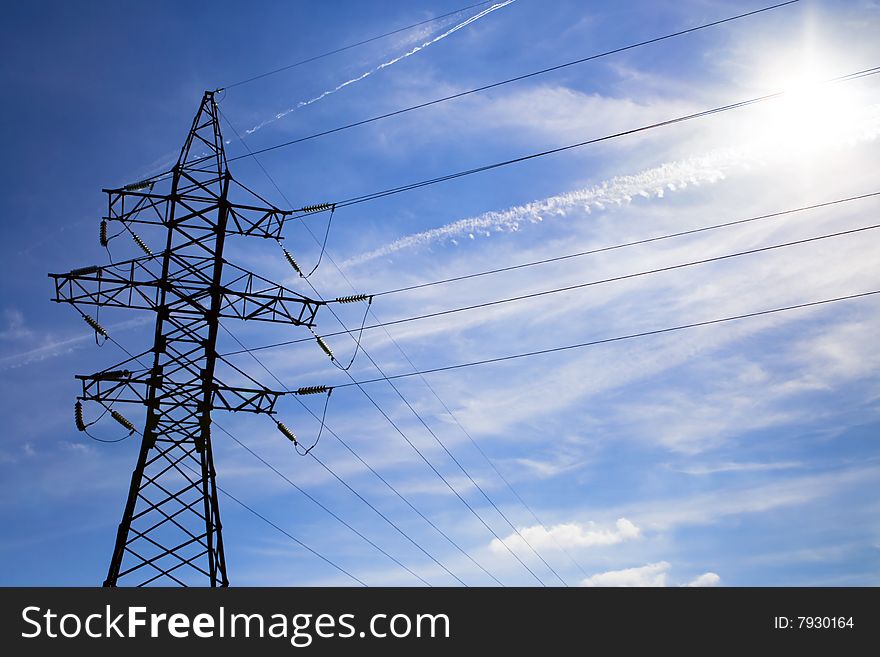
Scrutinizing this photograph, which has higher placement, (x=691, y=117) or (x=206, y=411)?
(x=691, y=117)

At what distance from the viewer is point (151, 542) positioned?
777 inches

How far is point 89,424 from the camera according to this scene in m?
A: 21.9

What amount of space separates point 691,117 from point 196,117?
16.0 meters

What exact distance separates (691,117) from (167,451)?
17.7m

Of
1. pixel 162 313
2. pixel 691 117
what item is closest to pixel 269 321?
pixel 162 313

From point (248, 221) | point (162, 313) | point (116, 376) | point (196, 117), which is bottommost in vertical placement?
point (116, 376)

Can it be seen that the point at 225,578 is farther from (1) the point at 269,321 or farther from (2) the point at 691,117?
(2) the point at 691,117

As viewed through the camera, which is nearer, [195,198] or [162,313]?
[162,313]

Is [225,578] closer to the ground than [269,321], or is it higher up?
closer to the ground
